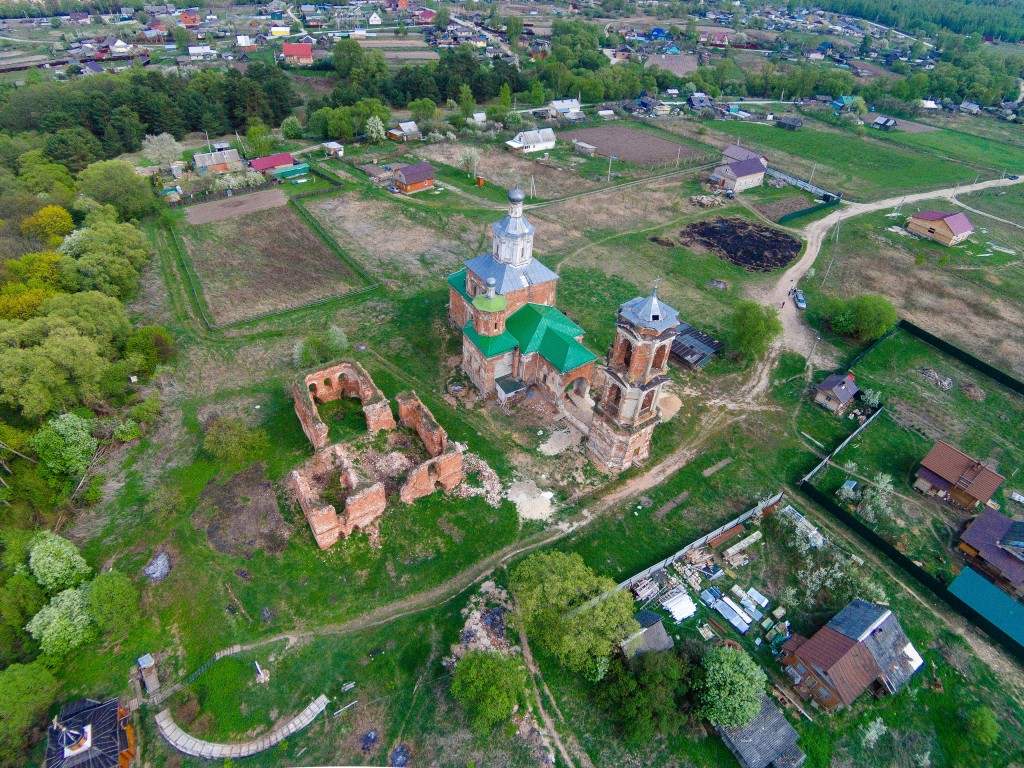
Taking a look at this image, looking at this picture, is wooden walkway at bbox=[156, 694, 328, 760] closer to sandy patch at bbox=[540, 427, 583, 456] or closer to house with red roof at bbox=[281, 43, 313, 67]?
sandy patch at bbox=[540, 427, 583, 456]

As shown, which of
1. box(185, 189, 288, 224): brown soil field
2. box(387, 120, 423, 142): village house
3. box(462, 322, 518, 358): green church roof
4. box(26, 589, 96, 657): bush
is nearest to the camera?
box(26, 589, 96, 657): bush

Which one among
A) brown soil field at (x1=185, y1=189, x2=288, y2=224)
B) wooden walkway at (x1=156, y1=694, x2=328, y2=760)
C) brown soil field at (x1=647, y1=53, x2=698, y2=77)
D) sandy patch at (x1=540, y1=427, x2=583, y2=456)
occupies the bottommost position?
wooden walkway at (x1=156, y1=694, x2=328, y2=760)

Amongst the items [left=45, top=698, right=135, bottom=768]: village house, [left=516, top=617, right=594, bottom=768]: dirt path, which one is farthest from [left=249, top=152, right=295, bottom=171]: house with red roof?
[left=516, top=617, right=594, bottom=768]: dirt path

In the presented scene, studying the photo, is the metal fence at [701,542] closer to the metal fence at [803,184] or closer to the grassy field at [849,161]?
the metal fence at [803,184]

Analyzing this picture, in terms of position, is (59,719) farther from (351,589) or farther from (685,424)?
(685,424)

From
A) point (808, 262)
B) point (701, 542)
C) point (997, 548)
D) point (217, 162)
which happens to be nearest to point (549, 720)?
point (701, 542)

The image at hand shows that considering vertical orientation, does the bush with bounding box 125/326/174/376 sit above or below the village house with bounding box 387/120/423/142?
below

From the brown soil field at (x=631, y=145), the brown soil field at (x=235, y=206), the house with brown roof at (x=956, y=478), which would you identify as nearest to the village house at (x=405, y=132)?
the brown soil field at (x=235, y=206)
